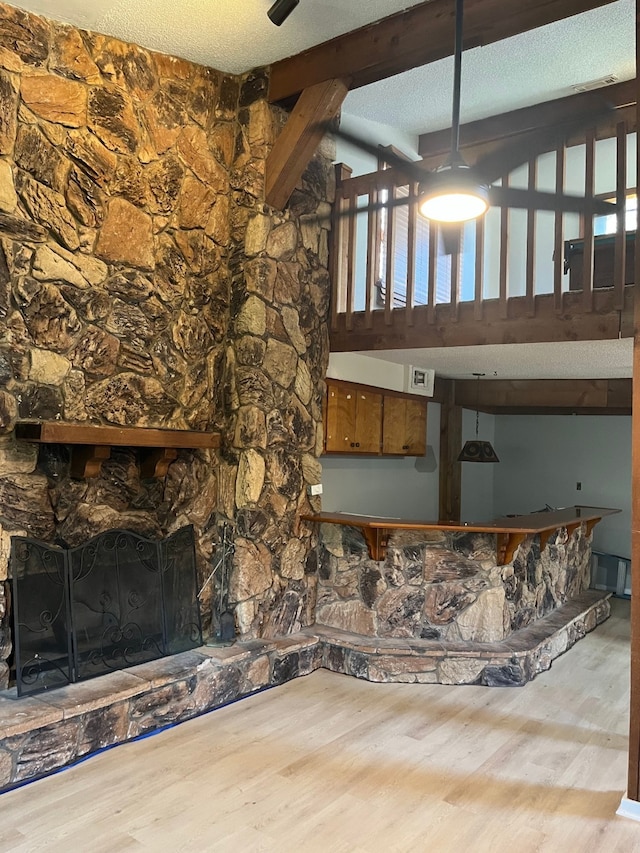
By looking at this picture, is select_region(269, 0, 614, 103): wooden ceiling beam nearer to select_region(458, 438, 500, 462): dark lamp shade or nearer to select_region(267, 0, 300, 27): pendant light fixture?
select_region(267, 0, 300, 27): pendant light fixture

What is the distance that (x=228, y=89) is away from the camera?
4.34 m

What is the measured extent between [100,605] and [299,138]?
9.97 ft

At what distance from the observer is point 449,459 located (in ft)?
23.4

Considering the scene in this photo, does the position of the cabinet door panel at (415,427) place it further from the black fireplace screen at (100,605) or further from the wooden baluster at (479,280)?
the black fireplace screen at (100,605)

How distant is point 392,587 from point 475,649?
2.16 ft

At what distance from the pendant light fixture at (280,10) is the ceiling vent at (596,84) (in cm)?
343

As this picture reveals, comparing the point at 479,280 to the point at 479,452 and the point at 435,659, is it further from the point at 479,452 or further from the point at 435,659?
the point at 479,452

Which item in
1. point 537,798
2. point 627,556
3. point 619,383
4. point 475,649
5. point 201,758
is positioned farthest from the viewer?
point 627,556

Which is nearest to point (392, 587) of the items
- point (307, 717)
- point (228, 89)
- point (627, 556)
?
point (307, 717)

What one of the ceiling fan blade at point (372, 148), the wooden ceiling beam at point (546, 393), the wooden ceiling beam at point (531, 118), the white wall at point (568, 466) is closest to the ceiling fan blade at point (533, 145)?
the wooden ceiling beam at point (531, 118)

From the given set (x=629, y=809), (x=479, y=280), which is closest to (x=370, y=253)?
(x=479, y=280)

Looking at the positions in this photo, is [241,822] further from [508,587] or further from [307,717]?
[508,587]

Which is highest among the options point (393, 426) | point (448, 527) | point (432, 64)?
point (432, 64)

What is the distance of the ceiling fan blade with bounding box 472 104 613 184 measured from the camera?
3.96 meters
